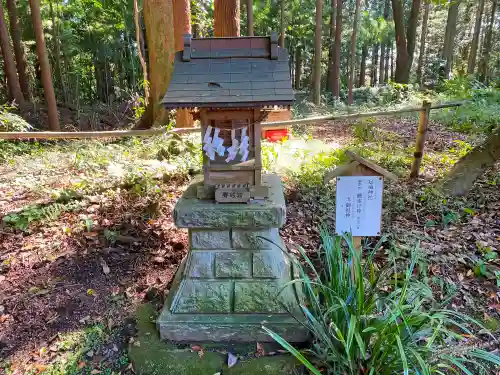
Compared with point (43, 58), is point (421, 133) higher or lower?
lower

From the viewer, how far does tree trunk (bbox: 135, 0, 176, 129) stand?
7.83 metres

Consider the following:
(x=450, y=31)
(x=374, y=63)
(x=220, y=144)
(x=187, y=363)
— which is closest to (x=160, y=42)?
(x=220, y=144)

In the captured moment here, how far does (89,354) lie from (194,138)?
16.9ft

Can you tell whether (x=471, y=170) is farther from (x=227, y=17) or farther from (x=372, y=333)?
(x=227, y=17)

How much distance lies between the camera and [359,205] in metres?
2.74

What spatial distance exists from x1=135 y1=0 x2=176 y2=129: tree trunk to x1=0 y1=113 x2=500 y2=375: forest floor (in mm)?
→ 2062

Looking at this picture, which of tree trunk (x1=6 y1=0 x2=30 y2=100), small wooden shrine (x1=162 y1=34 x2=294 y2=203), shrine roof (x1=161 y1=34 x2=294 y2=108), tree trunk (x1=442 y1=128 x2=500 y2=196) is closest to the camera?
shrine roof (x1=161 y1=34 x2=294 y2=108)

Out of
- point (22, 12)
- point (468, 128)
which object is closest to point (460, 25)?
point (468, 128)

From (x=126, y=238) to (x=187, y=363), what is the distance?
2.05m

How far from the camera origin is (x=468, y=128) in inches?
324

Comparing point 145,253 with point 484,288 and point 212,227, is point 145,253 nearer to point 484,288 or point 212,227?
point 212,227

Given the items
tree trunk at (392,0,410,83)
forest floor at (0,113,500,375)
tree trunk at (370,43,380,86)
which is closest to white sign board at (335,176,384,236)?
forest floor at (0,113,500,375)

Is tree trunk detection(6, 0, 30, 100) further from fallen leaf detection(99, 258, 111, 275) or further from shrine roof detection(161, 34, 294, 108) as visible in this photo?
shrine roof detection(161, 34, 294, 108)

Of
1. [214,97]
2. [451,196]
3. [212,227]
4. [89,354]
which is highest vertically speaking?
[214,97]
